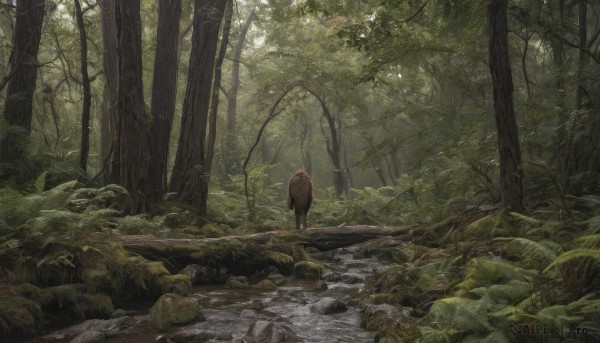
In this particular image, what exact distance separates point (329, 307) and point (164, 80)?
8.51 metres

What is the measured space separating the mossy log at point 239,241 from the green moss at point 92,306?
1573mm

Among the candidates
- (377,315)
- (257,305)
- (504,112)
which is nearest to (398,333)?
(377,315)

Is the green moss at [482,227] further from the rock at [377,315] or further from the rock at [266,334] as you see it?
the rock at [266,334]

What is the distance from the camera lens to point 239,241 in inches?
343

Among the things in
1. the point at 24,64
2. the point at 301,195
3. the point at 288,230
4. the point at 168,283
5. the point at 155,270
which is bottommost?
the point at 168,283

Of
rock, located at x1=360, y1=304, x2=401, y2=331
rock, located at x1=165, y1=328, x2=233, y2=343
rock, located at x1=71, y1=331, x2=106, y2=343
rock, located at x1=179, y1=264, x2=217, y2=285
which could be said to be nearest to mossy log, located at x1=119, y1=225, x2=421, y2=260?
rock, located at x1=179, y1=264, x2=217, y2=285

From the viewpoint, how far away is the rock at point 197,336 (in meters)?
5.05

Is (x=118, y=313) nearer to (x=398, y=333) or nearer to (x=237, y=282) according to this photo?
(x=237, y=282)

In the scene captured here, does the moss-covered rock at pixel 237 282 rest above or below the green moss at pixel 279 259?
below

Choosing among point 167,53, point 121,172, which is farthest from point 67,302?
point 167,53

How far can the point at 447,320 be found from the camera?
4.02 m

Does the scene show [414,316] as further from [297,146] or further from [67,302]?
[297,146]

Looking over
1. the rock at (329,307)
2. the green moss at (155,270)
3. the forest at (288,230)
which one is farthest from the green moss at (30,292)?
the rock at (329,307)

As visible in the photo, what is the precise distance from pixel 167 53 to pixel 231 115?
1849 cm
